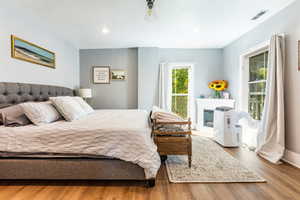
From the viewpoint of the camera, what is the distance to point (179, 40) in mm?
3727

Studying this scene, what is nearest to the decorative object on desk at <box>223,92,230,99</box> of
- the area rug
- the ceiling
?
the ceiling

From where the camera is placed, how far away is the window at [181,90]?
4.50 metres

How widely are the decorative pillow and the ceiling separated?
1545mm

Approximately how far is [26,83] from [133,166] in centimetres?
229

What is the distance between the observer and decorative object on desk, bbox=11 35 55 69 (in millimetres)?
2299

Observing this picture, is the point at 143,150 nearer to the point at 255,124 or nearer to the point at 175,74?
the point at 255,124

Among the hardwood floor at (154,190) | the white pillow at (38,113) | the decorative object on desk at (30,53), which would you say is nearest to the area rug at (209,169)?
the hardwood floor at (154,190)

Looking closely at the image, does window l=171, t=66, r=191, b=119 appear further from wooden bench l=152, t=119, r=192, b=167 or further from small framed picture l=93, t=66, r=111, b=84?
wooden bench l=152, t=119, r=192, b=167

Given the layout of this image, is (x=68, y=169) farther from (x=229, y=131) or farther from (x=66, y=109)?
(x=229, y=131)

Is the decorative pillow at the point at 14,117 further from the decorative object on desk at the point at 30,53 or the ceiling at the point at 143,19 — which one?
the ceiling at the point at 143,19

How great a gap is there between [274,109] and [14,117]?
3729 mm

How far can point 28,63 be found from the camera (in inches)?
100

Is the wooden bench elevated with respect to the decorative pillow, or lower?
lower

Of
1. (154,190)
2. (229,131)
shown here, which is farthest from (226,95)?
(154,190)
